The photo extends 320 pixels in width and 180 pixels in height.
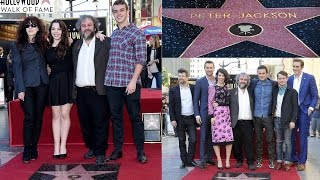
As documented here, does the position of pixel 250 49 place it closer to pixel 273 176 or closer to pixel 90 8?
pixel 273 176

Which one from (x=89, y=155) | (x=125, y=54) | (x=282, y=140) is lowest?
(x=89, y=155)

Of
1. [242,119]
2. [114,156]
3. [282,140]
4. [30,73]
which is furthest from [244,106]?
[30,73]

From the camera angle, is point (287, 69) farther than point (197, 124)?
No

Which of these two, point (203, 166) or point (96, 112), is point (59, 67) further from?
point (203, 166)

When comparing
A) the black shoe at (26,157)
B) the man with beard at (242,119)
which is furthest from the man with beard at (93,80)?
the man with beard at (242,119)

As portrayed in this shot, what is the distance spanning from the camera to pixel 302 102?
2590 mm

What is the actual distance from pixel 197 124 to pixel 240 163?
33 cm

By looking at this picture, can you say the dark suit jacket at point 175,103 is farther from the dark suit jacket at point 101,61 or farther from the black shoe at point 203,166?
the dark suit jacket at point 101,61

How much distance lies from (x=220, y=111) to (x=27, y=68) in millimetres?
2169

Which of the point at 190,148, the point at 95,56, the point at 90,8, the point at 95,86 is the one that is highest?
the point at 90,8

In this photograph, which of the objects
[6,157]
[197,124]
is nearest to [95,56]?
[6,157]

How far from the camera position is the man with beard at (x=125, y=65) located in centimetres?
364

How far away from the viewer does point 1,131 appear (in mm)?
6012

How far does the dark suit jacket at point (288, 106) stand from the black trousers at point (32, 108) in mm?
2113
